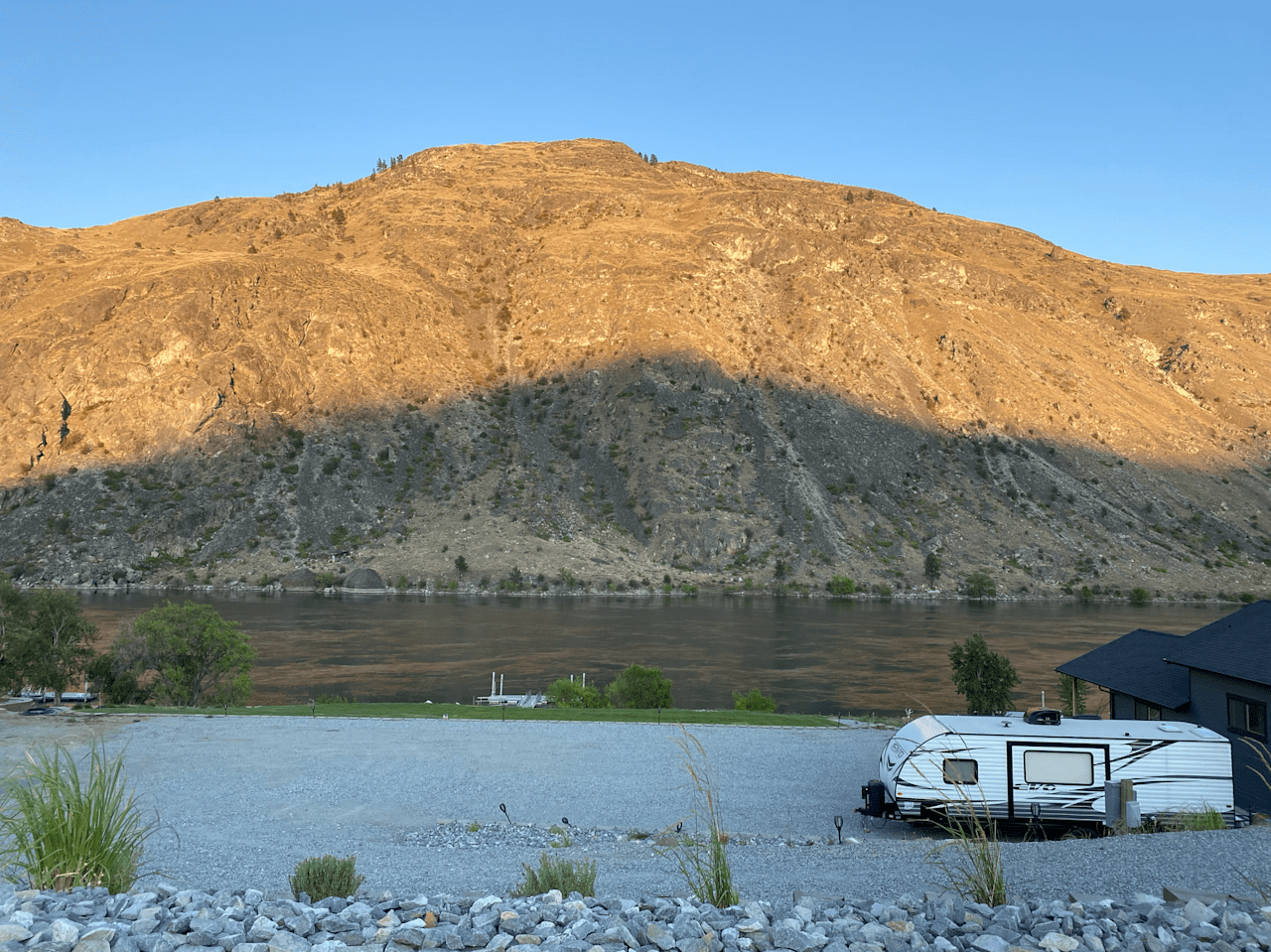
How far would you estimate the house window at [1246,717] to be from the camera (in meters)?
15.9

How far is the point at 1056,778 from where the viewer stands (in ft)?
45.9

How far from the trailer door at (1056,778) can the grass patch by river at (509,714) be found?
1118cm

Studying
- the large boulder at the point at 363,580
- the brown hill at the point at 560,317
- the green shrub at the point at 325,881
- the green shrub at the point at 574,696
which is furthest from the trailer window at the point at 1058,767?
the brown hill at the point at 560,317

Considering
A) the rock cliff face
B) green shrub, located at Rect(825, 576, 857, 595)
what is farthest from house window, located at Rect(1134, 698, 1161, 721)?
the rock cliff face

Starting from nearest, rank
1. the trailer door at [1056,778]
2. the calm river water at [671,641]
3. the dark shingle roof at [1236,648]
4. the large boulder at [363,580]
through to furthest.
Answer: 1. the trailer door at [1056,778]
2. the dark shingle roof at [1236,648]
3. the calm river water at [671,641]
4. the large boulder at [363,580]

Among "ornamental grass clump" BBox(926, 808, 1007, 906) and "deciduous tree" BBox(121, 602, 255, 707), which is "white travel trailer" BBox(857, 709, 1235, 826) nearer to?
"ornamental grass clump" BBox(926, 808, 1007, 906)

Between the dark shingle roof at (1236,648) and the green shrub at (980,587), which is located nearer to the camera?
the dark shingle roof at (1236,648)

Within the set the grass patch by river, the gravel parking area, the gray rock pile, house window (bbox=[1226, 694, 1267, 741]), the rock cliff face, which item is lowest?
the grass patch by river

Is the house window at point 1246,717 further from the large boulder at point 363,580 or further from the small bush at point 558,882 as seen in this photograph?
the large boulder at point 363,580

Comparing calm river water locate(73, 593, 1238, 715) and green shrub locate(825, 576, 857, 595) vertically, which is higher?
green shrub locate(825, 576, 857, 595)

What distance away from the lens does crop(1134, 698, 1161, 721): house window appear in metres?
20.0

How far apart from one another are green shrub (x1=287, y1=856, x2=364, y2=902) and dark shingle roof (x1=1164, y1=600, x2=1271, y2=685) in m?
15.8

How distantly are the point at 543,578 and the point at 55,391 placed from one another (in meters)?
67.8

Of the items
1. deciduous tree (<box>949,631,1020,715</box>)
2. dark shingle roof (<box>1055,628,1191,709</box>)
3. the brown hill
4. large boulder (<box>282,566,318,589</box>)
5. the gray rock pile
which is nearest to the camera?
the gray rock pile
